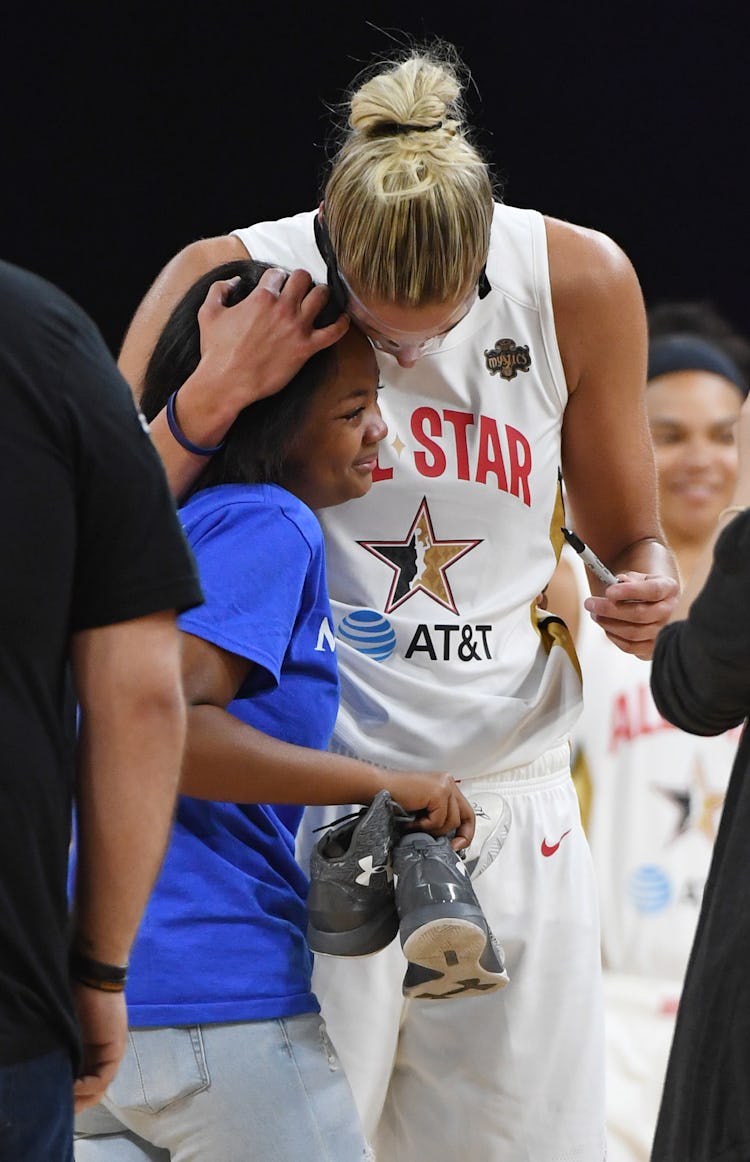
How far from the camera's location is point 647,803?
306 centimetres

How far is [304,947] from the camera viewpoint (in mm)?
1582

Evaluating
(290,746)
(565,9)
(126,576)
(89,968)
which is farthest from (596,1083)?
(565,9)

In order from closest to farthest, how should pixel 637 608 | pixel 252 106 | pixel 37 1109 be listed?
pixel 37 1109, pixel 637 608, pixel 252 106

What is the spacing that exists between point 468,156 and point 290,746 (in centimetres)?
69

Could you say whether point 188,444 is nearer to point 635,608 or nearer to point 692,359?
point 635,608

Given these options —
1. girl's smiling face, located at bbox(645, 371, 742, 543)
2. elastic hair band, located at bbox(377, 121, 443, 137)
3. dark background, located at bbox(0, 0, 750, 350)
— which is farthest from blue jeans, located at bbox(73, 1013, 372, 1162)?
dark background, located at bbox(0, 0, 750, 350)

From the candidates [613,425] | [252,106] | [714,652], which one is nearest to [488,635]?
[613,425]

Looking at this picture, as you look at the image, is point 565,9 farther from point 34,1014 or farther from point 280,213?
point 34,1014

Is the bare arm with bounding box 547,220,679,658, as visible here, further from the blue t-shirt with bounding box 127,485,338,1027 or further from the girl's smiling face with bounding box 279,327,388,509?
the blue t-shirt with bounding box 127,485,338,1027

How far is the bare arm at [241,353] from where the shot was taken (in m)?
1.65

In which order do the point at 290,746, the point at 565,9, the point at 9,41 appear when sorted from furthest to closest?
the point at 565,9, the point at 9,41, the point at 290,746

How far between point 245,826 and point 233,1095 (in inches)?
10.2

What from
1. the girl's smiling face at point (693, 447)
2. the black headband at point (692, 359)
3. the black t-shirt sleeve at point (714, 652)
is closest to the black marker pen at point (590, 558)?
the black t-shirt sleeve at point (714, 652)

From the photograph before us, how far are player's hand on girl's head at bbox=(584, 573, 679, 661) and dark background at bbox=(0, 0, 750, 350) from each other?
2647 millimetres
